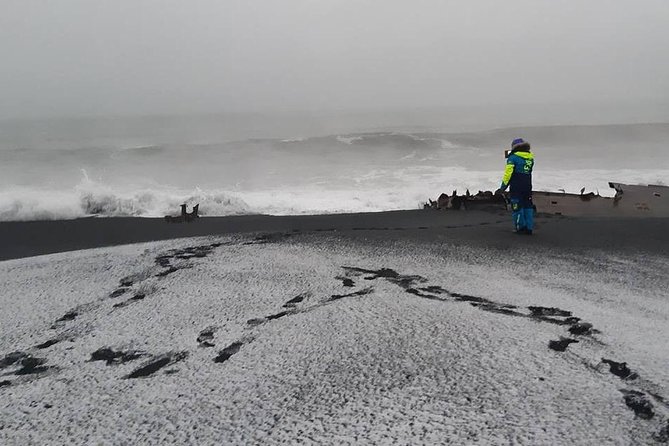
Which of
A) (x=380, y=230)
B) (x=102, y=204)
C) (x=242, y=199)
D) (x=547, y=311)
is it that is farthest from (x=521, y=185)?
(x=102, y=204)

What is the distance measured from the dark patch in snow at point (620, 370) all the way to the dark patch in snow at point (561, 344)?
0.69 feet

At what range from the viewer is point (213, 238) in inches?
235

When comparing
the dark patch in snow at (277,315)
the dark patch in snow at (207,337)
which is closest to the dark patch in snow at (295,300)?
the dark patch in snow at (277,315)

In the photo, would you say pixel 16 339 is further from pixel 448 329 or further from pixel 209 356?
pixel 448 329

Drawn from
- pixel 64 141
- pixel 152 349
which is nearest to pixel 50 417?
pixel 152 349

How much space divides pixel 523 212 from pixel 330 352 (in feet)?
15.2

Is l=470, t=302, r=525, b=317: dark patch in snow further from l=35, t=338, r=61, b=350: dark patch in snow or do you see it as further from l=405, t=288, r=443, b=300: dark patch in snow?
l=35, t=338, r=61, b=350: dark patch in snow

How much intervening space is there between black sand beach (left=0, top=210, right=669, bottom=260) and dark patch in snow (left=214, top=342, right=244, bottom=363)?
3.51m

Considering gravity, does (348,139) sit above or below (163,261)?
above

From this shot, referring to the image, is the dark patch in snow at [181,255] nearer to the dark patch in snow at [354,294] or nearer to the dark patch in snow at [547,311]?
the dark patch in snow at [354,294]

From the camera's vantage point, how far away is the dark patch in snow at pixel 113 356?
2.66 m

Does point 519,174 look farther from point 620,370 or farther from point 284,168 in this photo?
point 284,168

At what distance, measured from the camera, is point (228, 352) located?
2701 mm

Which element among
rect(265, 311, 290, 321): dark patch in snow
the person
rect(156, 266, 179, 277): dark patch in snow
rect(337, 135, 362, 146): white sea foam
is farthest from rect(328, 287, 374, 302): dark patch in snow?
rect(337, 135, 362, 146): white sea foam
